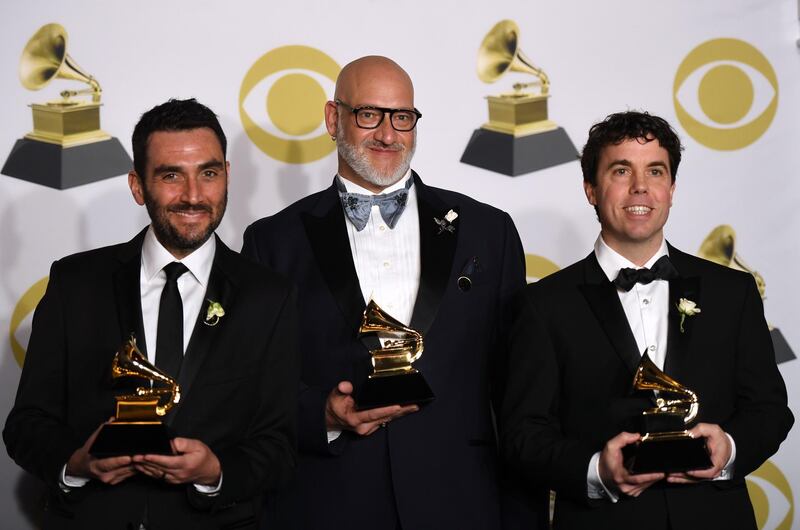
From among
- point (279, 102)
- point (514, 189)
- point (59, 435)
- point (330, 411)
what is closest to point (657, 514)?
point (330, 411)

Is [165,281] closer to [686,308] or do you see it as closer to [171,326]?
[171,326]

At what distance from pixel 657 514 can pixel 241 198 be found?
189 centimetres

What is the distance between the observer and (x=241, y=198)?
3676 millimetres

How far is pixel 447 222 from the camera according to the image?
277 centimetres

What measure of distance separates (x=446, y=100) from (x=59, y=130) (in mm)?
1354

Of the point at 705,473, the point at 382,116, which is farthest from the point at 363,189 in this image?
the point at 705,473

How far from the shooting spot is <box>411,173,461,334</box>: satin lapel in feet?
8.70

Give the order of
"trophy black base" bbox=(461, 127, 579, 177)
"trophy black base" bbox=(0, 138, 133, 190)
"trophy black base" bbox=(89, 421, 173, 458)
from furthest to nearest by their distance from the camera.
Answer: "trophy black base" bbox=(461, 127, 579, 177) < "trophy black base" bbox=(0, 138, 133, 190) < "trophy black base" bbox=(89, 421, 173, 458)

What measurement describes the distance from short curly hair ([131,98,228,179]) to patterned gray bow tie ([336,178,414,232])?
429 mm

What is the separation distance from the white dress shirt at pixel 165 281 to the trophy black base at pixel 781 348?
253cm

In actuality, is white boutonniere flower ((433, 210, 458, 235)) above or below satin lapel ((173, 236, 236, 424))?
above

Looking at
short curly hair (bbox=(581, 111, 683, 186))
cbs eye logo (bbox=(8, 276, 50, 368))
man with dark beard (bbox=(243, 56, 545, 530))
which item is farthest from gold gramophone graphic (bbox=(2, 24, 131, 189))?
short curly hair (bbox=(581, 111, 683, 186))

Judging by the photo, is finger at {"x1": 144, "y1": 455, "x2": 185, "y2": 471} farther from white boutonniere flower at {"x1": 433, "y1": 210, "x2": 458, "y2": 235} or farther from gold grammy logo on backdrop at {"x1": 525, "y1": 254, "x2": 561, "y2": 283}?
gold grammy logo on backdrop at {"x1": 525, "y1": 254, "x2": 561, "y2": 283}

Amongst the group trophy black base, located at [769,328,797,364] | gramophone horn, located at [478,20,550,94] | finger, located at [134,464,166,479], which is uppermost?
gramophone horn, located at [478,20,550,94]
